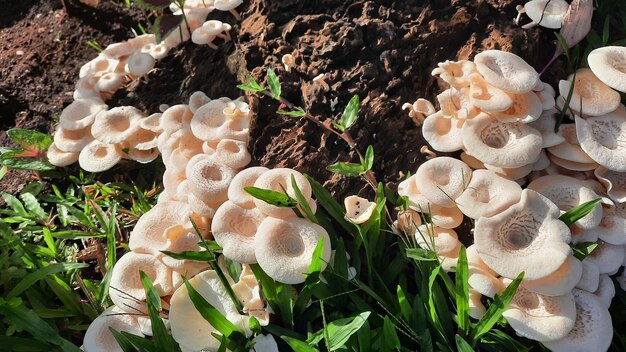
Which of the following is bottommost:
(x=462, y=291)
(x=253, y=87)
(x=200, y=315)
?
(x=200, y=315)

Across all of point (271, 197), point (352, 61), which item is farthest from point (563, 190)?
point (271, 197)

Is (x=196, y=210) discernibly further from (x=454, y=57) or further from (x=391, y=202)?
(x=454, y=57)

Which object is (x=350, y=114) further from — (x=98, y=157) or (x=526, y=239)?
(x=98, y=157)

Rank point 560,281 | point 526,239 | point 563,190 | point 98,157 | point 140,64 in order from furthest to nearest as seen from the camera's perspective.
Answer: point 140,64, point 98,157, point 563,190, point 526,239, point 560,281

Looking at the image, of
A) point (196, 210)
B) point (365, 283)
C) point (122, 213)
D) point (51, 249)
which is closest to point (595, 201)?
point (365, 283)

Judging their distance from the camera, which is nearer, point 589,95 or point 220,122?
point 589,95

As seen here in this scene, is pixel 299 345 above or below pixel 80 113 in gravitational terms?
below

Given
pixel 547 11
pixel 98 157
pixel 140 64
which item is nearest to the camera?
pixel 547 11

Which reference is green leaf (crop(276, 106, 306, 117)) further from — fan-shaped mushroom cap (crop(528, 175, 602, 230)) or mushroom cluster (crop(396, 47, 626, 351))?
fan-shaped mushroom cap (crop(528, 175, 602, 230))

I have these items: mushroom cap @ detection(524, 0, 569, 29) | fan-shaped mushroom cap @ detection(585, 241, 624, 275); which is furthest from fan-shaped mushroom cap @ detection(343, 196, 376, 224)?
mushroom cap @ detection(524, 0, 569, 29)
